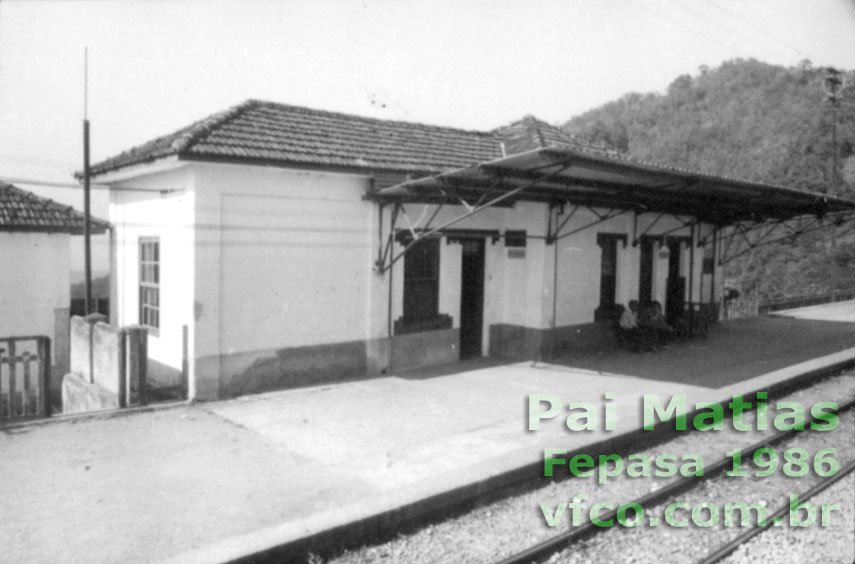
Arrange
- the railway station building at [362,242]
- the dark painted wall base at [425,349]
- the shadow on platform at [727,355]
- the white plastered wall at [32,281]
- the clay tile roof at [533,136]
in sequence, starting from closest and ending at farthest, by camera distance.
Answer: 1. the railway station building at [362,242]
2. the dark painted wall base at [425,349]
3. the shadow on platform at [727,355]
4. the white plastered wall at [32,281]
5. the clay tile roof at [533,136]

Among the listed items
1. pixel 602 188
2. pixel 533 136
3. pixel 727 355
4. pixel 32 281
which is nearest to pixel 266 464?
pixel 602 188

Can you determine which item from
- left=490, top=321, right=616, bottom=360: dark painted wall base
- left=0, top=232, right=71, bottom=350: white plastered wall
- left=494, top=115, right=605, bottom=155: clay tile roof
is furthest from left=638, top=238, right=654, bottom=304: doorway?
left=0, top=232, right=71, bottom=350: white plastered wall

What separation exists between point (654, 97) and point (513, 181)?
52518 mm

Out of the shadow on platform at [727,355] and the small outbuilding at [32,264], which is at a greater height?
the small outbuilding at [32,264]

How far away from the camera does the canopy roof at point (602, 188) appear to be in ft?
30.4

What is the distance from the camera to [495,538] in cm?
539

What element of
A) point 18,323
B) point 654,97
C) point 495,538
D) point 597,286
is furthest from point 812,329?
point 654,97

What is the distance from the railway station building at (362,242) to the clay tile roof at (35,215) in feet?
9.52

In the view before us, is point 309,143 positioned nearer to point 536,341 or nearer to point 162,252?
point 162,252

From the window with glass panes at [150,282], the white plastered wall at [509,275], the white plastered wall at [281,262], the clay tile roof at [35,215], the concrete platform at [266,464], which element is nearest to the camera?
the concrete platform at [266,464]

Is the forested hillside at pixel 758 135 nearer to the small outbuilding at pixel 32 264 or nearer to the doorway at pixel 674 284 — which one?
the doorway at pixel 674 284

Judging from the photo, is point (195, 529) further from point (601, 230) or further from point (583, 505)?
point (601, 230)

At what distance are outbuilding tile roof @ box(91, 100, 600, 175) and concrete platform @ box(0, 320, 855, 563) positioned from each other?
350 cm

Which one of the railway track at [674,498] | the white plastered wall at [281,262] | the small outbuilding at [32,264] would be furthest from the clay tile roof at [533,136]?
the small outbuilding at [32,264]
